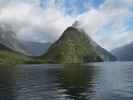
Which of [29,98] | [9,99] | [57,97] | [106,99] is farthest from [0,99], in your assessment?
[106,99]

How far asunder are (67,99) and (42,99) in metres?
6.33

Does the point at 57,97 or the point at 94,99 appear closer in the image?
the point at 94,99

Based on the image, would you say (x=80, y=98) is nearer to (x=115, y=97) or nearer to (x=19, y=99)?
(x=115, y=97)

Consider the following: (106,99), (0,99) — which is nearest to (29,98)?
(0,99)

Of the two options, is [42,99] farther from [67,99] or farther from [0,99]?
[0,99]

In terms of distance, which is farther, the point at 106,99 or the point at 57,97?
the point at 57,97

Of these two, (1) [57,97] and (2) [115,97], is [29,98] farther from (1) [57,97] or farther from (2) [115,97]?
(2) [115,97]

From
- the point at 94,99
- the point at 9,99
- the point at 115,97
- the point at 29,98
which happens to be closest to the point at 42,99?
the point at 29,98

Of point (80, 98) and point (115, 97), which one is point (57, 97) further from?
point (115, 97)

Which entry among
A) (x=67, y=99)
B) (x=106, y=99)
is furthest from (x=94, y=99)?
(x=67, y=99)

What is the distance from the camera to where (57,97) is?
68375 millimetres

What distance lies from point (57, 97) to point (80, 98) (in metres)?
6.68

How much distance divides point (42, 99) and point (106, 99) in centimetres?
1598

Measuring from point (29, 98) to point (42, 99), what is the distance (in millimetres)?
4419
